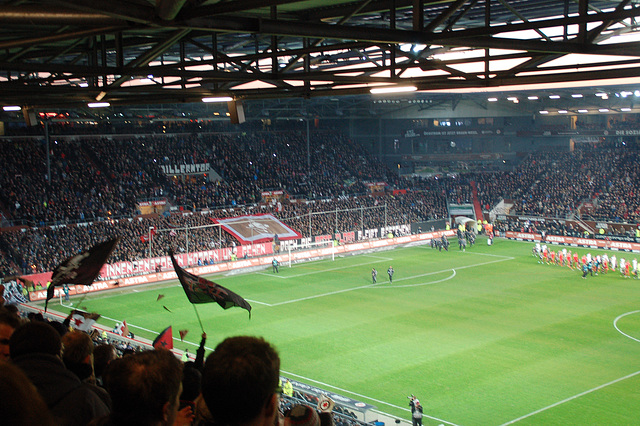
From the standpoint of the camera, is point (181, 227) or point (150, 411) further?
point (181, 227)

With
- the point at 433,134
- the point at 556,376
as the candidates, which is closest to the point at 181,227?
the point at 556,376

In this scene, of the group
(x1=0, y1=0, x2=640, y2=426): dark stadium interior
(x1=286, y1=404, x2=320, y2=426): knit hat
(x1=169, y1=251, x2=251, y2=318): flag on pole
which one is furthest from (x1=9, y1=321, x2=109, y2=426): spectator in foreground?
(x1=0, y1=0, x2=640, y2=426): dark stadium interior

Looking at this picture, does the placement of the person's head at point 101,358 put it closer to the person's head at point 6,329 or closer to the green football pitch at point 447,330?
the person's head at point 6,329

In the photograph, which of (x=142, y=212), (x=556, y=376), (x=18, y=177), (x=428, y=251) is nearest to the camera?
(x=556, y=376)

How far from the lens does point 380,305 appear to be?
34781mm

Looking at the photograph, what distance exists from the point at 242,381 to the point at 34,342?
2.37 metres

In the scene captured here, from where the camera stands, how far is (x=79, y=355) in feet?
17.9

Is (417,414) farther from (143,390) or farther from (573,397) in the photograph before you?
(143,390)

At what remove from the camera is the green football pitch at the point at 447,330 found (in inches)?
831

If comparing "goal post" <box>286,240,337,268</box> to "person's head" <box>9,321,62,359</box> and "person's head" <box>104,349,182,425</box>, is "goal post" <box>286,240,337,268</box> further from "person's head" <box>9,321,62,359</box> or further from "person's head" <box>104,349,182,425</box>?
"person's head" <box>104,349,182,425</box>

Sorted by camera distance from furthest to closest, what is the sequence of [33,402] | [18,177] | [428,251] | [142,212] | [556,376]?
[428,251] → [142,212] → [18,177] → [556,376] → [33,402]

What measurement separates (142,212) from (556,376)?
34586 mm

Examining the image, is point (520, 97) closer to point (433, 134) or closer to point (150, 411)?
point (433, 134)

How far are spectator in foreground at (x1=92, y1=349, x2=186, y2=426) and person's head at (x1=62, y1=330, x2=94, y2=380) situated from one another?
2305 millimetres
